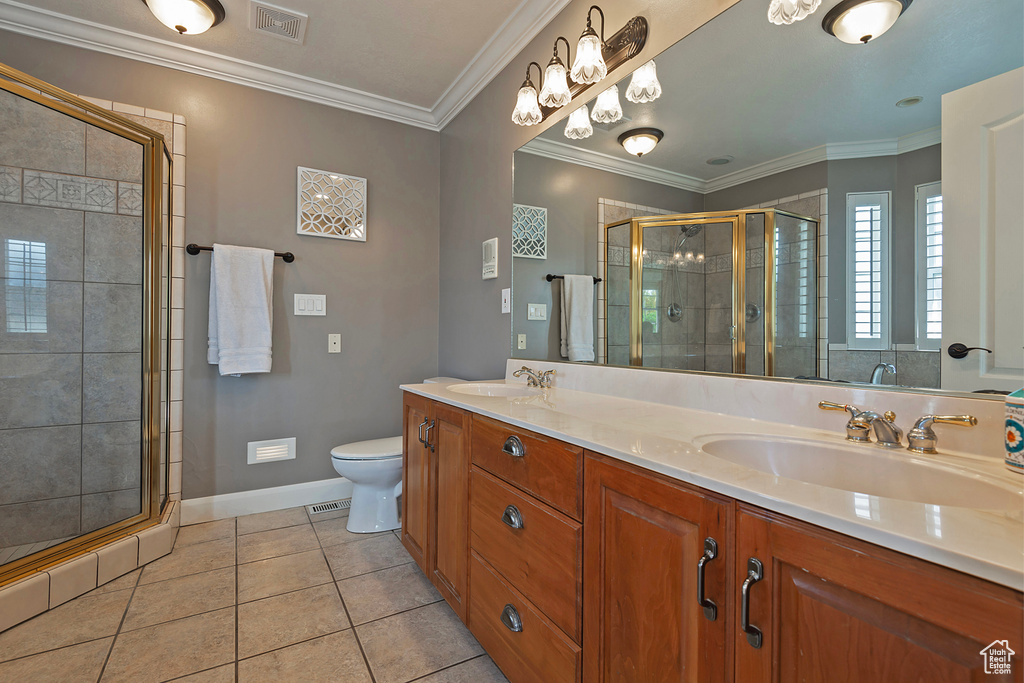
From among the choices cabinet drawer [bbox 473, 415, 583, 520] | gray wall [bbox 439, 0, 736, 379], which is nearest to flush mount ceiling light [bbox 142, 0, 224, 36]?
gray wall [bbox 439, 0, 736, 379]

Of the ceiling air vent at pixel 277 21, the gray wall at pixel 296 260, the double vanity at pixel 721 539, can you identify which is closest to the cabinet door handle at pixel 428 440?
the double vanity at pixel 721 539

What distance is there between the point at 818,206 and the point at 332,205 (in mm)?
2461

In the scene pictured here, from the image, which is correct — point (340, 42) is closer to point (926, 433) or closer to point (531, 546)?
point (531, 546)

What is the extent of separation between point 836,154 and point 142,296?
2595 mm

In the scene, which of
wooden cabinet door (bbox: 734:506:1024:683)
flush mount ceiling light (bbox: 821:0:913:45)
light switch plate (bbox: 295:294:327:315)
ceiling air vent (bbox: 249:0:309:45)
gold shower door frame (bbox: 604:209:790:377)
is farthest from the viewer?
light switch plate (bbox: 295:294:327:315)

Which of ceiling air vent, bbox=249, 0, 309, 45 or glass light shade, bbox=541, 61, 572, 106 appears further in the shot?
ceiling air vent, bbox=249, 0, 309, 45

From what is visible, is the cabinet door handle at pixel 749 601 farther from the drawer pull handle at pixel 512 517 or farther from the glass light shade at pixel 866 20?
the glass light shade at pixel 866 20

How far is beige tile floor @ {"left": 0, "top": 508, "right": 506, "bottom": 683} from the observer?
1.34 meters

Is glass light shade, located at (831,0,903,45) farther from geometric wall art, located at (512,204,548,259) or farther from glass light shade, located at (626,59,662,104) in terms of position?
geometric wall art, located at (512,204,548,259)

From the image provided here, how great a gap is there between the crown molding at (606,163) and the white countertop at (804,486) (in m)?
0.68

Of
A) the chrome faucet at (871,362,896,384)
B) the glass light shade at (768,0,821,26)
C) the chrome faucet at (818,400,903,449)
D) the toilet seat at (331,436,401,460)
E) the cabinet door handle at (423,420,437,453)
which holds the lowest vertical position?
the toilet seat at (331,436,401,460)

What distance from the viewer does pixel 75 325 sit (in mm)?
1910

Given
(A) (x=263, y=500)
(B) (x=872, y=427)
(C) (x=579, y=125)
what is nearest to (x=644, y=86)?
(C) (x=579, y=125)

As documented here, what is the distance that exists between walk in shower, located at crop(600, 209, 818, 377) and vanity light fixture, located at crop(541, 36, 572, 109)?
22.6 inches
